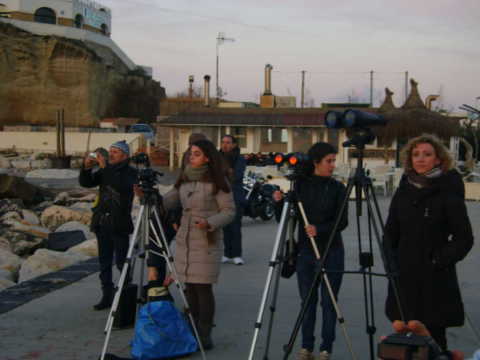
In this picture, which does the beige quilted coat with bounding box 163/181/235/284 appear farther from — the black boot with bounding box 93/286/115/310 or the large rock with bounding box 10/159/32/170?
the large rock with bounding box 10/159/32/170

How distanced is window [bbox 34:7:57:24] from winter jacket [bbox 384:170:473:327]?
233ft

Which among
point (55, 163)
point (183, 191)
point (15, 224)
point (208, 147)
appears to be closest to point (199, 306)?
point (183, 191)

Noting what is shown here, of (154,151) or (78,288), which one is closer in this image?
(78,288)

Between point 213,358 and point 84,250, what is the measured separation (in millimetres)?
6291

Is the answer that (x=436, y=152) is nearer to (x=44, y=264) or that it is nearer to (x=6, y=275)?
(x=44, y=264)

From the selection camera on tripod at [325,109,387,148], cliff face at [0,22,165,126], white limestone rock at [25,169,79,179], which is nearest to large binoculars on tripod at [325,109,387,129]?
camera on tripod at [325,109,387,148]

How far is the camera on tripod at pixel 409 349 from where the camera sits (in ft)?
11.6

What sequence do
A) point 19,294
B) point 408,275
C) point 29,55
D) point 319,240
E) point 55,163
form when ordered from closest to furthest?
point 408,275, point 319,240, point 19,294, point 55,163, point 29,55

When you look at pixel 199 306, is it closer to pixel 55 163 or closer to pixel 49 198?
pixel 49 198

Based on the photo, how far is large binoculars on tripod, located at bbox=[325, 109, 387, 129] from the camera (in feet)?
14.7

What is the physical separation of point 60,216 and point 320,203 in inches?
510

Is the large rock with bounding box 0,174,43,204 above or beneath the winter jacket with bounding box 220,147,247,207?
beneath

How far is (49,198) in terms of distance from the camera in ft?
76.6

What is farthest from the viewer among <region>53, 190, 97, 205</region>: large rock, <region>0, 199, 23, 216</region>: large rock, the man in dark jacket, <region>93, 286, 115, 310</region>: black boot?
<region>53, 190, 97, 205</region>: large rock
